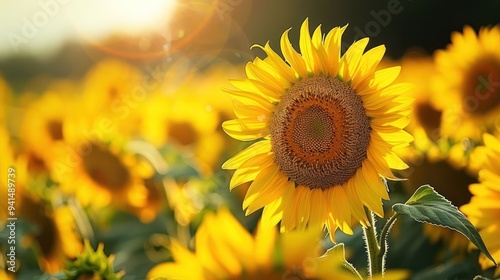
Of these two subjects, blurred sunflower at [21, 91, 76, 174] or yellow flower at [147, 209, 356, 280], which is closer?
yellow flower at [147, 209, 356, 280]

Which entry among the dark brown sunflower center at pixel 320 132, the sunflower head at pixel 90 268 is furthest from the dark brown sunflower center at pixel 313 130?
the sunflower head at pixel 90 268

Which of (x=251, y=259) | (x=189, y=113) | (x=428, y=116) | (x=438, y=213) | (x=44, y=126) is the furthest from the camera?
(x=44, y=126)

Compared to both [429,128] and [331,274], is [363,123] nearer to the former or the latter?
[331,274]

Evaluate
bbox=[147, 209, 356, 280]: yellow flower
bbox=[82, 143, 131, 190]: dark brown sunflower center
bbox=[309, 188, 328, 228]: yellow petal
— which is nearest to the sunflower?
bbox=[309, 188, 328, 228]: yellow petal

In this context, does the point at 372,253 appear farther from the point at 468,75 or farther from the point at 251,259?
the point at 468,75

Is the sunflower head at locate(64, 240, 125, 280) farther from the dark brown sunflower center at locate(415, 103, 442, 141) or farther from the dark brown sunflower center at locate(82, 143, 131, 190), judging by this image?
the dark brown sunflower center at locate(415, 103, 442, 141)

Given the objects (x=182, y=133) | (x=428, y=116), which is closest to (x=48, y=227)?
(x=182, y=133)
